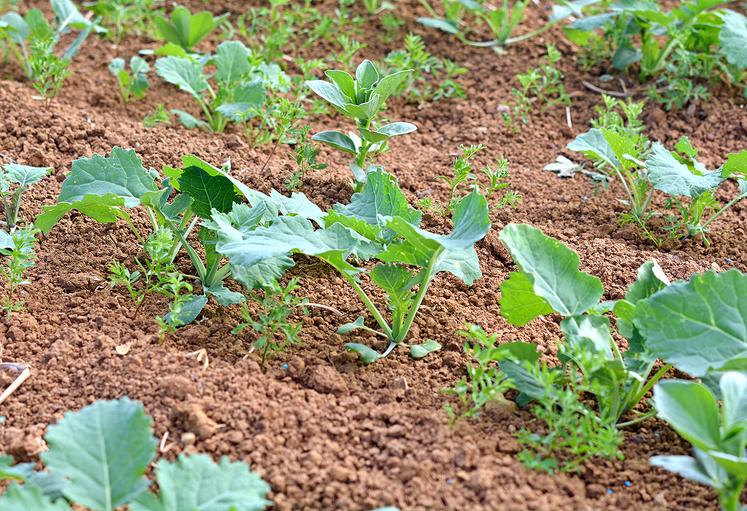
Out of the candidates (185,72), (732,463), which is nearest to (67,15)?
(185,72)

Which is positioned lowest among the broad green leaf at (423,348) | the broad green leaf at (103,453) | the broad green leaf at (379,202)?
the broad green leaf at (423,348)

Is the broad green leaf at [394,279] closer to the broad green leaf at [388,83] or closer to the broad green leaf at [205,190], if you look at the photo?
the broad green leaf at [205,190]

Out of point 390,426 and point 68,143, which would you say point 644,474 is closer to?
point 390,426

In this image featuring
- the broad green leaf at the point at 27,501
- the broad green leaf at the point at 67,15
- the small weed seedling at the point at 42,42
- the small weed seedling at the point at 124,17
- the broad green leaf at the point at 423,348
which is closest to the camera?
the broad green leaf at the point at 27,501

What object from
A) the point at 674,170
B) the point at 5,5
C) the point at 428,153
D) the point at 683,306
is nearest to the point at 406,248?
the point at 683,306

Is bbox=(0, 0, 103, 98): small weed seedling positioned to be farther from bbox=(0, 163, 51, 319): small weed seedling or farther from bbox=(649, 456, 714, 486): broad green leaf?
bbox=(649, 456, 714, 486): broad green leaf

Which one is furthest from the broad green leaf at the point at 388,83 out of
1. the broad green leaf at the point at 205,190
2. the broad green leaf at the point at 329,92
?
the broad green leaf at the point at 205,190

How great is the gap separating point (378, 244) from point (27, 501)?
1.12m

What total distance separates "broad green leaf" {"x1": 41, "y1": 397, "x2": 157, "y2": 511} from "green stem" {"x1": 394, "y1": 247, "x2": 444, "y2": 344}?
2.72 feet

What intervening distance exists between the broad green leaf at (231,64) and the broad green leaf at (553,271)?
1.63 m

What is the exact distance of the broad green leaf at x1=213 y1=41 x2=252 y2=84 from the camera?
3686 mm

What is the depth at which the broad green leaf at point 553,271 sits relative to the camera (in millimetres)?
2432

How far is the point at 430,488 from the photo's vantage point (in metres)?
2.16

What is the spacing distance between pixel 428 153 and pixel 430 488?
6.14ft
